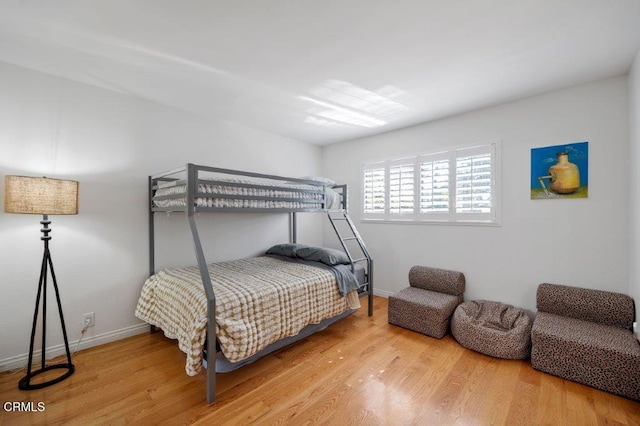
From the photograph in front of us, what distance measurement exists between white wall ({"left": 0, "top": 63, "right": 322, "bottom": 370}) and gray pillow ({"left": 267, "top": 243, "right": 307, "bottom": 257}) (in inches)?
27.6

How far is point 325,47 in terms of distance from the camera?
6.07 feet

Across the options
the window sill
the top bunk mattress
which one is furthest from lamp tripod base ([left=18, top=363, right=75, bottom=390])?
the window sill

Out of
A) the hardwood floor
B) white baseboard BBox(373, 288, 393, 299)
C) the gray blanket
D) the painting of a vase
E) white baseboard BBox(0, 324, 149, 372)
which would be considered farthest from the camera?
white baseboard BBox(373, 288, 393, 299)

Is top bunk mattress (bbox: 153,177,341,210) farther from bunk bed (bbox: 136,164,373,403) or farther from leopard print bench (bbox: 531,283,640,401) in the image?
leopard print bench (bbox: 531,283,640,401)

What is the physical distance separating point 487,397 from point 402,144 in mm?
2815

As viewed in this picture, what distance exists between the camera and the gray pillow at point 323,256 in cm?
295

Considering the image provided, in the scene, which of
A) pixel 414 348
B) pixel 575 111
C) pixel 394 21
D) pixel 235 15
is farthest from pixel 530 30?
pixel 414 348

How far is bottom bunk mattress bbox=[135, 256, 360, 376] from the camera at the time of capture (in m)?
1.83

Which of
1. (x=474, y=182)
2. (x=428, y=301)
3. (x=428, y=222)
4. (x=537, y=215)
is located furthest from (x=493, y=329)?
(x=474, y=182)

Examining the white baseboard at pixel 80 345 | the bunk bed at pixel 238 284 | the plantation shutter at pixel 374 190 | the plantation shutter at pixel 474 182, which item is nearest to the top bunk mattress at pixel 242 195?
the bunk bed at pixel 238 284

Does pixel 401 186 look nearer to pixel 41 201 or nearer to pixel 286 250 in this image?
pixel 286 250

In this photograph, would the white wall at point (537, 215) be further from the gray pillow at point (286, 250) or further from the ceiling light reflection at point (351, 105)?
the gray pillow at point (286, 250)

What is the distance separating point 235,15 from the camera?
1557mm

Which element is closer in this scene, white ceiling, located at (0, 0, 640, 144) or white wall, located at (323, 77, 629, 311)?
white ceiling, located at (0, 0, 640, 144)
